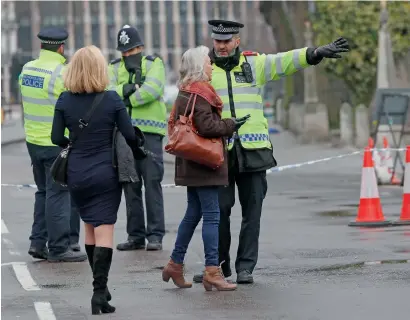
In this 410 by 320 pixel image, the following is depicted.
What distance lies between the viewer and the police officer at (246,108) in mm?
10969

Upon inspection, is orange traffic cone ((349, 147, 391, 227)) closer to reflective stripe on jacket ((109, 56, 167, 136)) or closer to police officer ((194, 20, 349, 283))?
reflective stripe on jacket ((109, 56, 167, 136))

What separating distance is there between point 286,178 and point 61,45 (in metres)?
11.1

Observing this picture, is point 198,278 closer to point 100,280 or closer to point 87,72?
point 100,280

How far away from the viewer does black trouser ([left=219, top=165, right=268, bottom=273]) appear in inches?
436

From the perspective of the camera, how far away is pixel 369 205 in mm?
15219

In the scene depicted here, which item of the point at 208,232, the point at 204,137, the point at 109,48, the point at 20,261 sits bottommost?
the point at 109,48

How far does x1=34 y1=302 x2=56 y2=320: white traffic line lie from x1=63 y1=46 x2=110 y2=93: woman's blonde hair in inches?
54.5

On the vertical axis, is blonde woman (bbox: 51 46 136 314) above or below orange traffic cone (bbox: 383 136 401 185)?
above

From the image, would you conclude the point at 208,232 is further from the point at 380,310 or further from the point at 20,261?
the point at 20,261

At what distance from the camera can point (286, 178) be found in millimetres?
23859

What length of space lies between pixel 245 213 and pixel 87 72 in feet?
6.31

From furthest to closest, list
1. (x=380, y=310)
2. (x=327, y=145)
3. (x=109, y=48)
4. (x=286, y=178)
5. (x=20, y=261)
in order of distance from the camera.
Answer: (x=109, y=48), (x=327, y=145), (x=286, y=178), (x=20, y=261), (x=380, y=310)

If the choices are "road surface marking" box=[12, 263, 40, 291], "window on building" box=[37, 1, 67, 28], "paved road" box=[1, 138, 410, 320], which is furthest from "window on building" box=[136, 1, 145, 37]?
"road surface marking" box=[12, 263, 40, 291]

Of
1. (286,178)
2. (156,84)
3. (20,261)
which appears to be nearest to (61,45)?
(156,84)
